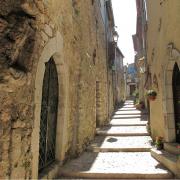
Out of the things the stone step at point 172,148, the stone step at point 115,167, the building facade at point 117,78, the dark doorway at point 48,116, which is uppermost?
Result: the building facade at point 117,78

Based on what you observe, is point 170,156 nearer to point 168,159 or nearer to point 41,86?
point 168,159

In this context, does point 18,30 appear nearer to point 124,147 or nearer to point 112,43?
point 124,147

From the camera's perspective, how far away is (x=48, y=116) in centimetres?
379

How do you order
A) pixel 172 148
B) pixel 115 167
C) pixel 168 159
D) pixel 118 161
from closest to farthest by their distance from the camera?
pixel 168 159 → pixel 115 167 → pixel 172 148 → pixel 118 161

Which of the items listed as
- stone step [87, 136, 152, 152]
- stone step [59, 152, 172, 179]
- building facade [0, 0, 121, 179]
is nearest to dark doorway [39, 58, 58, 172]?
building facade [0, 0, 121, 179]

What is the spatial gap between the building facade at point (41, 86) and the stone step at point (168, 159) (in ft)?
5.86

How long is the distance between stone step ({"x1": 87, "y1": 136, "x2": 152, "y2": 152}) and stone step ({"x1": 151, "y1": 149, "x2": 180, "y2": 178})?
2.06 feet

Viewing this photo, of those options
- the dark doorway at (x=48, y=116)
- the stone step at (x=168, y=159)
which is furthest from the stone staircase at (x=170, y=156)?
the dark doorway at (x=48, y=116)

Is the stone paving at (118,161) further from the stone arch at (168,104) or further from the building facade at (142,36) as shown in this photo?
the building facade at (142,36)

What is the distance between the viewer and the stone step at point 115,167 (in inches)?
151

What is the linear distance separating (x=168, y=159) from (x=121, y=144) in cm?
204

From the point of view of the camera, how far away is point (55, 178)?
3.73 metres

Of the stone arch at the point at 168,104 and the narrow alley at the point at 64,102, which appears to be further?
the stone arch at the point at 168,104

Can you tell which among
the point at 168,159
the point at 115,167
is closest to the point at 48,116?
the point at 115,167
